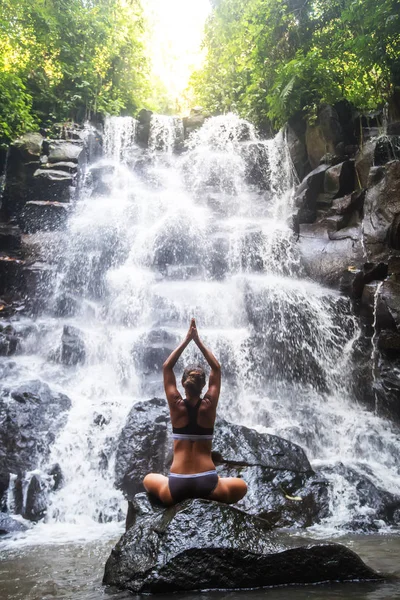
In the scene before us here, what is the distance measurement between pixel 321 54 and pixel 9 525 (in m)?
15.1

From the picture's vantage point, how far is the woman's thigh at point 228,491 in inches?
142

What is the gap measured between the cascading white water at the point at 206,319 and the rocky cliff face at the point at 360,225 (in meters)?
0.42

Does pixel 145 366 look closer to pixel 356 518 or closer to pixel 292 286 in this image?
pixel 292 286

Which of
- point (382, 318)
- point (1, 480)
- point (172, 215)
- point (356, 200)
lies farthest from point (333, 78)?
point (1, 480)

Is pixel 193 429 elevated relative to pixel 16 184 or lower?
lower

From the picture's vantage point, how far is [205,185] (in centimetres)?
1656

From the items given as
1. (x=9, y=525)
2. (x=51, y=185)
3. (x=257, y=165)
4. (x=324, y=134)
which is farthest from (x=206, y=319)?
(x=257, y=165)

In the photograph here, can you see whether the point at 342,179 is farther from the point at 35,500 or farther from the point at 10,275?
the point at 35,500

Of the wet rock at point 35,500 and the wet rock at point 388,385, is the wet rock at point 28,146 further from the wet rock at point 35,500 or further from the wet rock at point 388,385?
the wet rock at point 388,385

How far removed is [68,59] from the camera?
18.4 m

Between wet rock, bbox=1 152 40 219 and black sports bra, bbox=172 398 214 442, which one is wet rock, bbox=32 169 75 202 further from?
black sports bra, bbox=172 398 214 442

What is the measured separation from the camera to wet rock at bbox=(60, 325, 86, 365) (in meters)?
9.39

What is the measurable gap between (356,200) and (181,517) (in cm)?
1054

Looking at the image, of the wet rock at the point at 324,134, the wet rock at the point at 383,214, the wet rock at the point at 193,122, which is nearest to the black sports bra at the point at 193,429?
the wet rock at the point at 383,214
